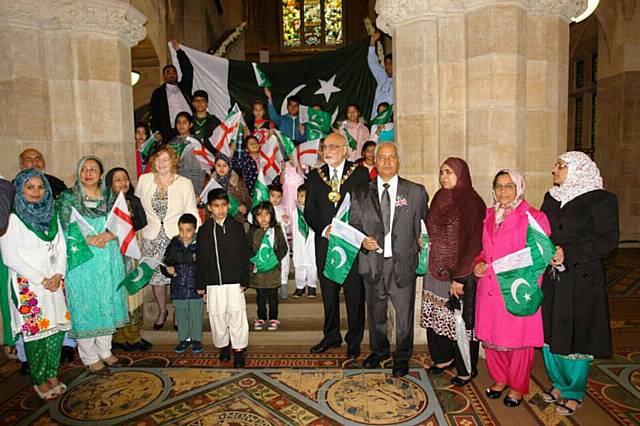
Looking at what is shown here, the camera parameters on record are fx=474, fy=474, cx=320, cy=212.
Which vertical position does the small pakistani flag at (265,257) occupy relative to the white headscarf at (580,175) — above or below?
below

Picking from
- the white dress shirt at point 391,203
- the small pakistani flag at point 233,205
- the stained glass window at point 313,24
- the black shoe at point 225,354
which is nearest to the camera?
the white dress shirt at point 391,203

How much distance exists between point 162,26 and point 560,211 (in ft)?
30.1

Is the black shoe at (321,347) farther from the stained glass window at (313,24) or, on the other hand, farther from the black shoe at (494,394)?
the stained glass window at (313,24)

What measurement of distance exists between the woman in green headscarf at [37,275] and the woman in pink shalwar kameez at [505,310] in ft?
10.9

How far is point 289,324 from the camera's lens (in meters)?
5.15

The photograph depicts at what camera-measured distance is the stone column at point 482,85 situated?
429cm

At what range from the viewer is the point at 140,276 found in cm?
448

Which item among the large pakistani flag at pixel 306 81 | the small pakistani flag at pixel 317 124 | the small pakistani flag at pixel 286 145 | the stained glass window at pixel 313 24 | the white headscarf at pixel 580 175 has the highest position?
the stained glass window at pixel 313 24

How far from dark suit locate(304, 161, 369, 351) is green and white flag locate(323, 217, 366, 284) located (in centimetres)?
27

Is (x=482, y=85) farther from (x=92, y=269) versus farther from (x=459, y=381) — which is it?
(x=92, y=269)

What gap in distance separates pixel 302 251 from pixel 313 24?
19.0 metres

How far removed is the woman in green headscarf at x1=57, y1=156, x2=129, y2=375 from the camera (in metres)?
3.99

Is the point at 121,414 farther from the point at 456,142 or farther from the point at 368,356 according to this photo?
the point at 456,142

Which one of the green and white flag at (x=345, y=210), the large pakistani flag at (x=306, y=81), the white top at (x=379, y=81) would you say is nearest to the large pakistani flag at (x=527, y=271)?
the green and white flag at (x=345, y=210)
